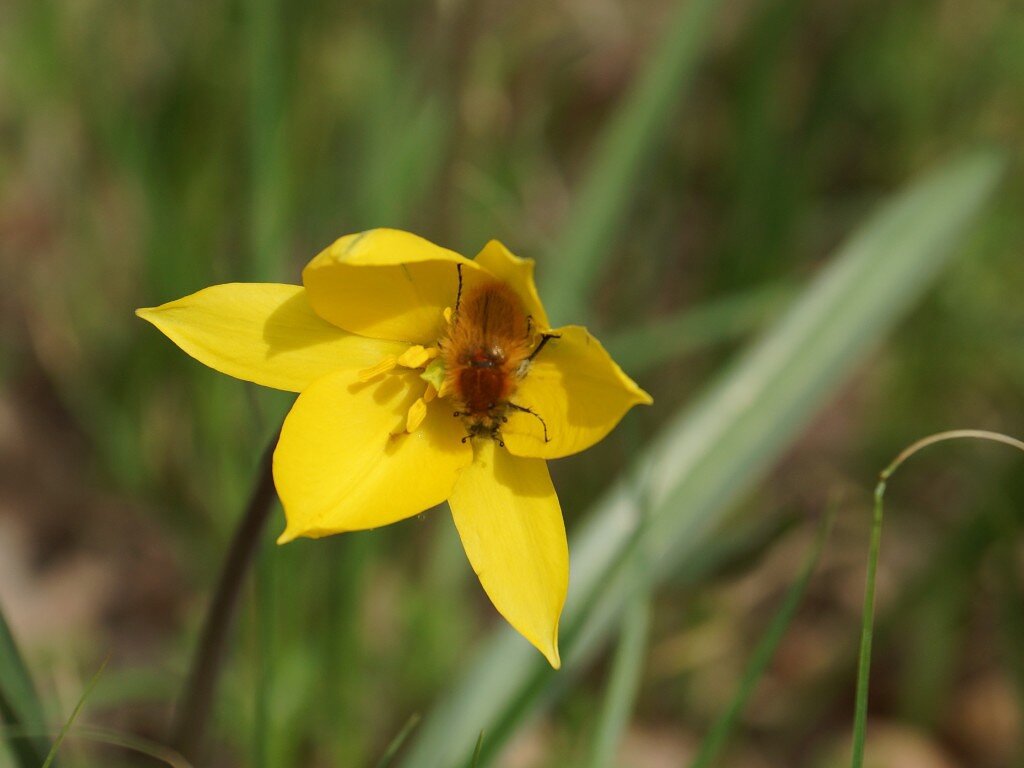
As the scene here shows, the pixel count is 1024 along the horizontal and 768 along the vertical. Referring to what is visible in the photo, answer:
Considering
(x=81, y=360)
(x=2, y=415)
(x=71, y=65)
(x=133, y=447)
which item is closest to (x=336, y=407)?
(x=133, y=447)

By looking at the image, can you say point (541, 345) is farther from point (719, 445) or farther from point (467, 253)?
point (467, 253)

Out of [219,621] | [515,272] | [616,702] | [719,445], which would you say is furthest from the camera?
[719,445]

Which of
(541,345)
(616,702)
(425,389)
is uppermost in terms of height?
(541,345)

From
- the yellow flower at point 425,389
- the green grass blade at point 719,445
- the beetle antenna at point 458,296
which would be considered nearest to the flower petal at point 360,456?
the yellow flower at point 425,389

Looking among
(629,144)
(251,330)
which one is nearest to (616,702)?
(251,330)

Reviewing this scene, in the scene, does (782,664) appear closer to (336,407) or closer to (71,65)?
(336,407)

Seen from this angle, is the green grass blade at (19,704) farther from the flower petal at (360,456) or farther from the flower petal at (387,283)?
the flower petal at (387,283)
